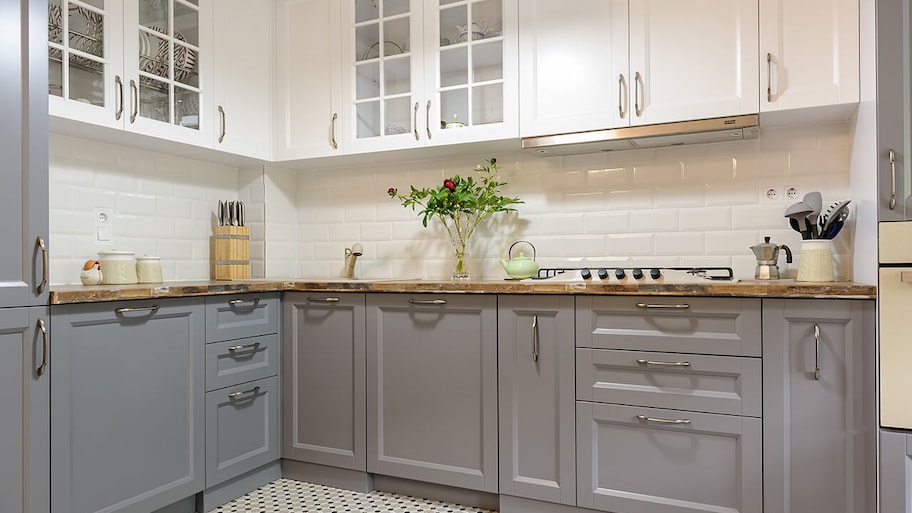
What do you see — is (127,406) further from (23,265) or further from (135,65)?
(135,65)

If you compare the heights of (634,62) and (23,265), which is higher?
(634,62)

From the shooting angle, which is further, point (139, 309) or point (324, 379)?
point (324, 379)

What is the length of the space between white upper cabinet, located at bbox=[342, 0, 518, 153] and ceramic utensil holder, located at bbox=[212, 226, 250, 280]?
780mm

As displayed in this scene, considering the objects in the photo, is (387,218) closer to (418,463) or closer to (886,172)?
(418,463)

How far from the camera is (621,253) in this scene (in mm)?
2750

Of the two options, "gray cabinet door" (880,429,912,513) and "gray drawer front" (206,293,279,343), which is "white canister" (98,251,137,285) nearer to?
"gray drawer front" (206,293,279,343)

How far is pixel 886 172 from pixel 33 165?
259 centimetres

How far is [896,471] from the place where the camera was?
72.4 inches

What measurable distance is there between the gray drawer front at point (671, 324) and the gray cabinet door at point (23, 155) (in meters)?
1.78

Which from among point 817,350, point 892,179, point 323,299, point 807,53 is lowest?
point 817,350

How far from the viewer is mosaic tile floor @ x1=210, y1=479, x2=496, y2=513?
248cm

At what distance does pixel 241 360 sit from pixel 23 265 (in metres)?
0.96

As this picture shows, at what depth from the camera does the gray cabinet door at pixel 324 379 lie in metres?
2.66

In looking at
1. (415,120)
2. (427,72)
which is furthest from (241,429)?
(427,72)
